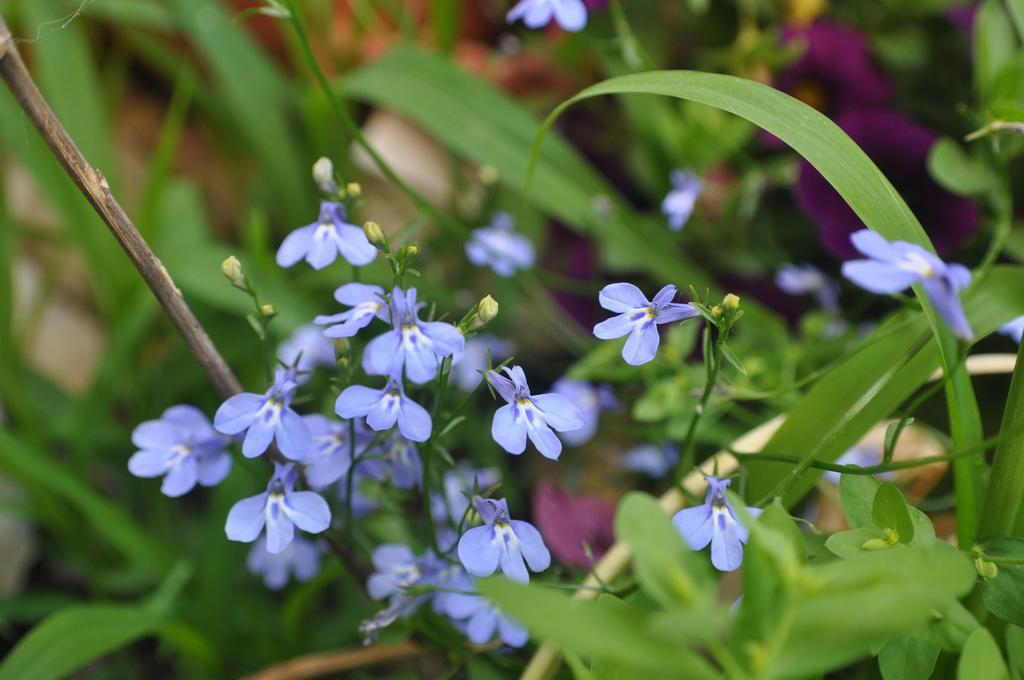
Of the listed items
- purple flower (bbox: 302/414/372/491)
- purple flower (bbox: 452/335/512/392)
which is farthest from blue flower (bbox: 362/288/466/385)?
purple flower (bbox: 452/335/512/392)

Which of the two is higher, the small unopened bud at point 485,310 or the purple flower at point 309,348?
the small unopened bud at point 485,310

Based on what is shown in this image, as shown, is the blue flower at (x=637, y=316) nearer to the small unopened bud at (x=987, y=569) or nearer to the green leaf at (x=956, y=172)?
the small unopened bud at (x=987, y=569)

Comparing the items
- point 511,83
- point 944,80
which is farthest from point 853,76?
point 511,83

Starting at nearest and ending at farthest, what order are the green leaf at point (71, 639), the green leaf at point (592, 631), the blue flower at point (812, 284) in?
the green leaf at point (592, 631)
the green leaf at point (71, 639)
the blue flower at point (812, 284)

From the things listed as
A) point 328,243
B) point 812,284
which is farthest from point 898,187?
point 328,243

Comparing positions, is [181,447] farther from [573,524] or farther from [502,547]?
[573,524]

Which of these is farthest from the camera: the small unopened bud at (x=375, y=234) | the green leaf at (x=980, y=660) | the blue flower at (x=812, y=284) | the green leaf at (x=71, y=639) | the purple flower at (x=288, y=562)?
the blue flower at (x=812, y=284)

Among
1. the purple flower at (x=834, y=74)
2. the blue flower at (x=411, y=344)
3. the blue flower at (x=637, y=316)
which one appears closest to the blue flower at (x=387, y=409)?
the blue flower at (x=411, y=344)
